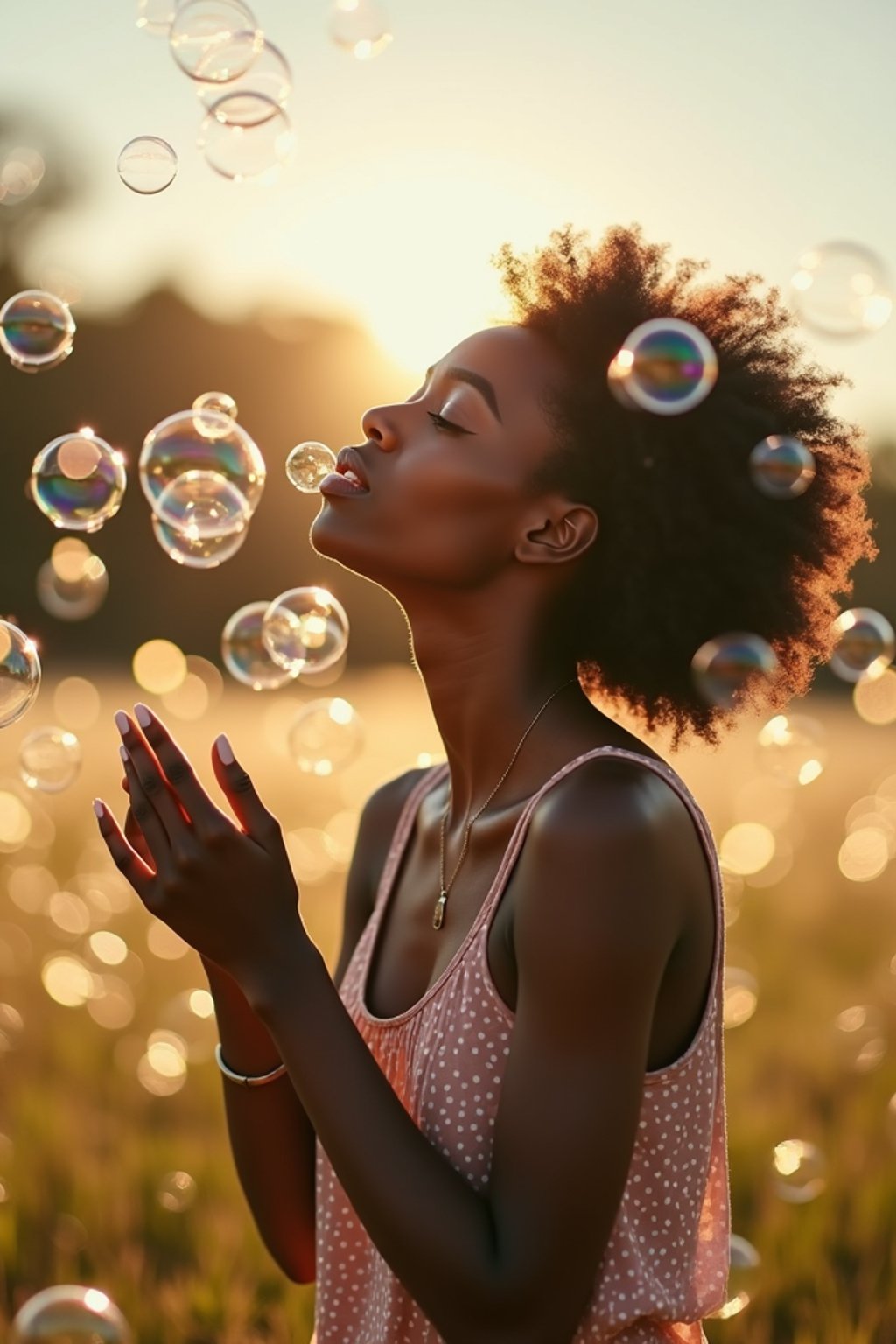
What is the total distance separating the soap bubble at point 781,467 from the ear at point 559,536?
279 millimetres

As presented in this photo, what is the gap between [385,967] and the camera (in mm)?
2654

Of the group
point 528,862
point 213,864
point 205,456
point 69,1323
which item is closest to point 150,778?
point 213,864

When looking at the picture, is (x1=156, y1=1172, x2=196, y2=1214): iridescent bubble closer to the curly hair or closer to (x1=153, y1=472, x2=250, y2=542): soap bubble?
(x1=153, y1=472, x2=250, y2=542): soap bubble

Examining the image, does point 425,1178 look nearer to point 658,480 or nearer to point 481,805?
point 481,805

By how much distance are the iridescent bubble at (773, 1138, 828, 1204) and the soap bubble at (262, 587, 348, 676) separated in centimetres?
178

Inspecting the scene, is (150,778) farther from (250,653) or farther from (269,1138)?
(250,653)

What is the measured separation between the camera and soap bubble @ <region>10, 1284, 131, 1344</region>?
10.2 feet

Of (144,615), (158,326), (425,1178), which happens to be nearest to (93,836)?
(425,1178)

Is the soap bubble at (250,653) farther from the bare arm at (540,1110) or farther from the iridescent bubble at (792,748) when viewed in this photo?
the bare arm at (540,1110)

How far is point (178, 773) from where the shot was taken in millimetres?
2188

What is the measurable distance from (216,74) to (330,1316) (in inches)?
110

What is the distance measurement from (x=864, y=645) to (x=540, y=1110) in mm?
2126

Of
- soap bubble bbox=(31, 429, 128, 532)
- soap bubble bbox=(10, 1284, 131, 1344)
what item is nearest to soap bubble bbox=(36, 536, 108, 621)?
soap bubble bbox=(31, 429, 128, 532)

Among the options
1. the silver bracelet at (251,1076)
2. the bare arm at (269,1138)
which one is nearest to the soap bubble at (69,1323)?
the bare arm at (269,1138)
